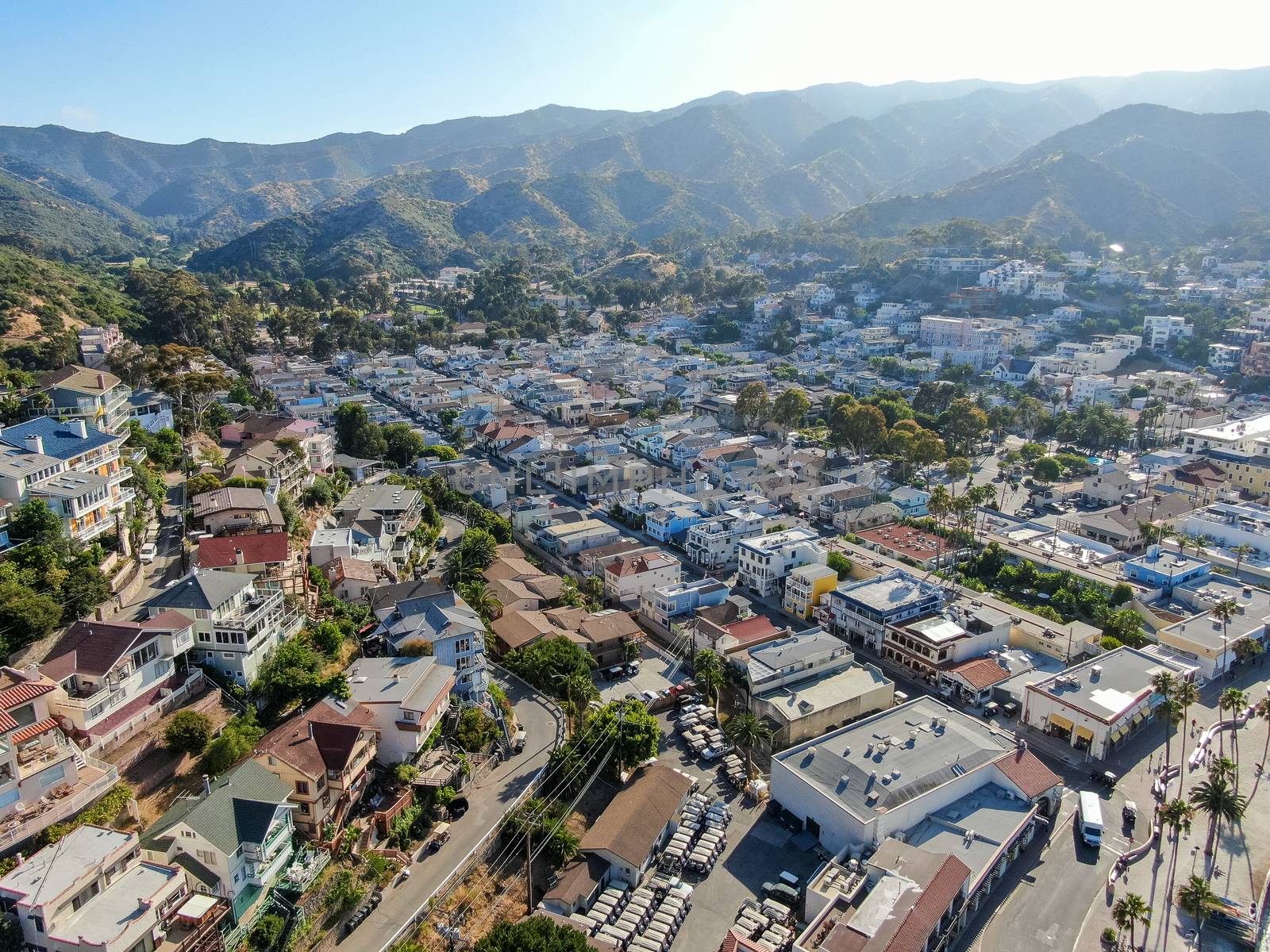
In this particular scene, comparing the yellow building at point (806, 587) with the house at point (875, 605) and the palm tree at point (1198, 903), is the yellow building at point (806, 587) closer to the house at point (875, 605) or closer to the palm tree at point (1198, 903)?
the house at point (875, 605)

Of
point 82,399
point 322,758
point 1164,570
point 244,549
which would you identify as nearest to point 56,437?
point 82,399

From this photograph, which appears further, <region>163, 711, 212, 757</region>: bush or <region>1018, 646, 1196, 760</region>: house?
<region>1018, 646, 1196, 760</region>: house

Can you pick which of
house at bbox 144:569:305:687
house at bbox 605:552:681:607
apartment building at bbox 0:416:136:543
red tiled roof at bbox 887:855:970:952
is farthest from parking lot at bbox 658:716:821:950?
apartment building at bbox 0:416:136:543

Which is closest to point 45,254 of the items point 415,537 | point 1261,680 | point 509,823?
point 415,537

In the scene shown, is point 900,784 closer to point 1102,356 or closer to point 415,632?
point 415,632

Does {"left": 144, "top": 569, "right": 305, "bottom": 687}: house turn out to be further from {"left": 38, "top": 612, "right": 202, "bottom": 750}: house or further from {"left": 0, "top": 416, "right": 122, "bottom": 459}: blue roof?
{"left": 0, "top": 416, "right": 122, "bottom": 459}: blue roof

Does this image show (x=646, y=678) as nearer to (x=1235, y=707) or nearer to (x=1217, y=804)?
(x=1217, y=804)
